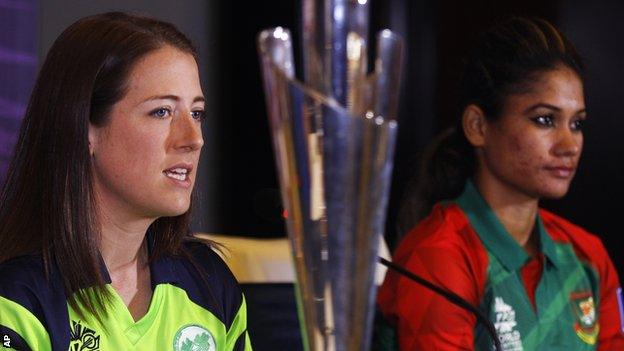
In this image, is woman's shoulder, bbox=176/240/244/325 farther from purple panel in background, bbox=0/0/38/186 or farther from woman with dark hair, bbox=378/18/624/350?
purple panel in background, bbox=0/0/38/186

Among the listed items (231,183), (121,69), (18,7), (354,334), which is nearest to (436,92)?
(231,183)

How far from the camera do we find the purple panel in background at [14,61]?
2.21 m

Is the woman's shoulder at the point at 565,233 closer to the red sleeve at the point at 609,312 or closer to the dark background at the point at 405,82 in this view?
the red sleeve at the point at 609,312

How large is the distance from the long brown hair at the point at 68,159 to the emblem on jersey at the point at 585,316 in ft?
2.75

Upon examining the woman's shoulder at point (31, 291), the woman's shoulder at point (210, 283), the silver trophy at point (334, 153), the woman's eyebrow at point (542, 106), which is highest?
the silver trophy at point (334, 153)

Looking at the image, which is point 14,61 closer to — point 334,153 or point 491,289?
point 491,289

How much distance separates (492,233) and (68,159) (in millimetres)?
746

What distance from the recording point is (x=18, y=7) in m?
2.26

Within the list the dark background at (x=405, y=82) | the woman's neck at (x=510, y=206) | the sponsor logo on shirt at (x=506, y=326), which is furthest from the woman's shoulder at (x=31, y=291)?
the dark background at (x=405, y=82)

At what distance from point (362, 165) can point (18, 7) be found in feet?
5.84

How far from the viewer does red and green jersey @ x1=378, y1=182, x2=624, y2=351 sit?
5.21ft

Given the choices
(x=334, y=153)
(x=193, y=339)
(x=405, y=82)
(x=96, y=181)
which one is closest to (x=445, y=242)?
(x=193, y=339)

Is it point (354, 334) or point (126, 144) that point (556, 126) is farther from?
point (354, 334)

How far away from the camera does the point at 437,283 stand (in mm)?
1598
